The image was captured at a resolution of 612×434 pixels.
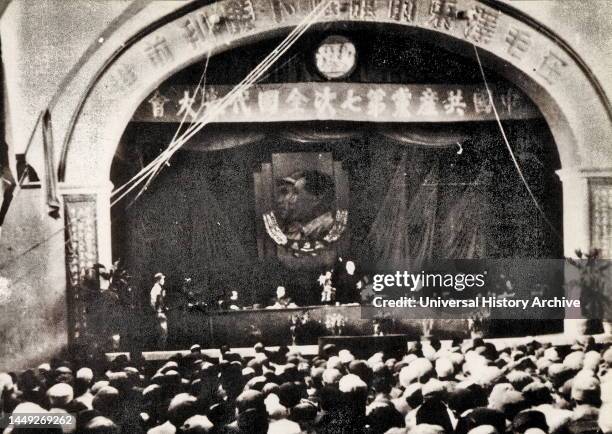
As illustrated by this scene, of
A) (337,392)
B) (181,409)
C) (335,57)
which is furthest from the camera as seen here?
(335,57)

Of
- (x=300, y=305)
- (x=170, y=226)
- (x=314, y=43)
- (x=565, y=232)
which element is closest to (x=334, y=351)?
(x=300, y=305)

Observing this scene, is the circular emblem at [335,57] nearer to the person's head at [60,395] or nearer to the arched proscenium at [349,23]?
the arched proscenium at [349,23]

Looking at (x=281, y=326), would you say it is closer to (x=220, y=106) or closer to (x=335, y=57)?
(x=220, y=106)

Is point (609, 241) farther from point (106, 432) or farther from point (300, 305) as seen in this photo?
point (106, 432)

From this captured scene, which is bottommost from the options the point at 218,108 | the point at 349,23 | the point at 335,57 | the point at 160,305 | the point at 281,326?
the point at 281,326

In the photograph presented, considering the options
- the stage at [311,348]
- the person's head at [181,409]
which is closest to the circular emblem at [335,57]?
the stage at [311,348]

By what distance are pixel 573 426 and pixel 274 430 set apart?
1.85m

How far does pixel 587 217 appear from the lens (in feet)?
15.3

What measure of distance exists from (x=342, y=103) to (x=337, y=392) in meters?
2.19

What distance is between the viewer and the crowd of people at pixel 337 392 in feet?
12.3

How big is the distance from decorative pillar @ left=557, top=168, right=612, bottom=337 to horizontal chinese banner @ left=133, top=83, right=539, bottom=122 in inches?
25.8

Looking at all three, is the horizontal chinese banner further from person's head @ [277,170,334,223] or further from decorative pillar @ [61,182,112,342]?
decorative pillar @ [61,182,112,342]

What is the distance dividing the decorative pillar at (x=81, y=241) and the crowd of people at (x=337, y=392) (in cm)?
37

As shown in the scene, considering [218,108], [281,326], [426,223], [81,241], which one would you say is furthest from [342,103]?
[81,241]
